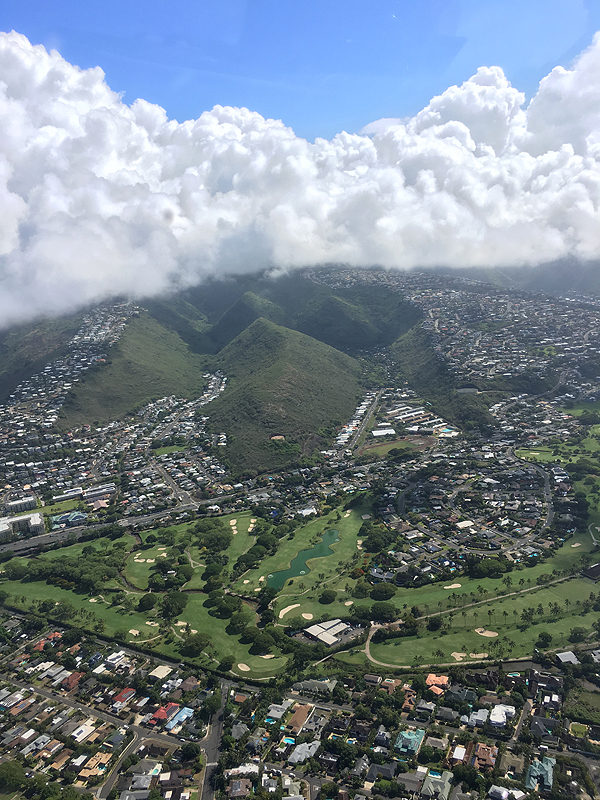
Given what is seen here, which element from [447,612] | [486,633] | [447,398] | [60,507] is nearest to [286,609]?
[447,612]

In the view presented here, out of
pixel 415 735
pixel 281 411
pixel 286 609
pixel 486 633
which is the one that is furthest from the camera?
pixel 281 411

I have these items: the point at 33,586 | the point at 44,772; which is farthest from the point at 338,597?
the point at 33,586

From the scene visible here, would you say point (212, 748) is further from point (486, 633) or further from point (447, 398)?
point (447, 398)

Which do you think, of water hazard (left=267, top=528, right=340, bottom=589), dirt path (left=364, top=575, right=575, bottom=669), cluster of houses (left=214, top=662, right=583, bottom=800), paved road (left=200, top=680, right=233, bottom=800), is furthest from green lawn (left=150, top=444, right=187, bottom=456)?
cluster of houses (left=214, top=662, right=583, bottom=800)

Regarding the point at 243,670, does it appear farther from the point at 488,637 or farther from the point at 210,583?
the point at 488,637

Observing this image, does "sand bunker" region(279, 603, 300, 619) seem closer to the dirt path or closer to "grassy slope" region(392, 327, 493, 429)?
the dirt path

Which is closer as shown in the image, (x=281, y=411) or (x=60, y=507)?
(x=60, y=507)
